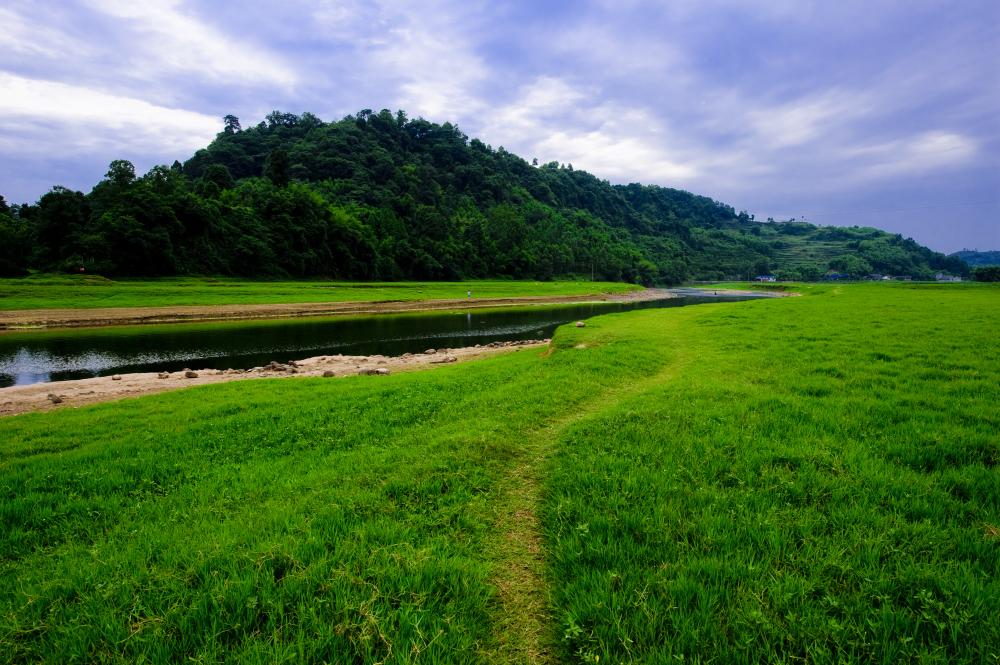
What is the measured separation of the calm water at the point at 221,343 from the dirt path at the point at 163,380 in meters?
3.17

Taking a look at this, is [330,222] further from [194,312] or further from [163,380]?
[163,380]

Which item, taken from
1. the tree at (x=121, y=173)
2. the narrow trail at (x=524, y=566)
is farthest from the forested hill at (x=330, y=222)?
the narrow trail at (x=524, y=566)

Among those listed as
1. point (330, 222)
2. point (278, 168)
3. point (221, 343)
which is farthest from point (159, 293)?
point (278, 168)

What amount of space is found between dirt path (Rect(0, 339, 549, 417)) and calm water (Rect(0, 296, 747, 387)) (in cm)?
317

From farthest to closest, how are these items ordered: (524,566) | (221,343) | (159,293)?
(159,293) → (221,343) → (524,566)

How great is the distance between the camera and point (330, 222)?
3440 inches

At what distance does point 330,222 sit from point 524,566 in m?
93.4

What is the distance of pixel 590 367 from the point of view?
12789mm

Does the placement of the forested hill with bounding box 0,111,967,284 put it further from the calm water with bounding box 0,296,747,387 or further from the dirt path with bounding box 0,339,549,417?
the dirt path with bounding box 0,339,549,417

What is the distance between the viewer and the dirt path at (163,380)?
1420 cm

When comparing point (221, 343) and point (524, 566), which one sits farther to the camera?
point (221, 343)

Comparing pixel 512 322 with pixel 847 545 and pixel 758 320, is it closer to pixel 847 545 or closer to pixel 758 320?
Answer: pixel 758 320

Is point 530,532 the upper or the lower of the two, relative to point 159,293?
lower

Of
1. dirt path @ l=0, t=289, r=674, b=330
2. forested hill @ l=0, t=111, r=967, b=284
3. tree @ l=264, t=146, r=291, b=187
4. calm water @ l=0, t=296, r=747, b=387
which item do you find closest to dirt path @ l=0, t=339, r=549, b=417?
calm water @ l=0, t=296, r=747, b=387
